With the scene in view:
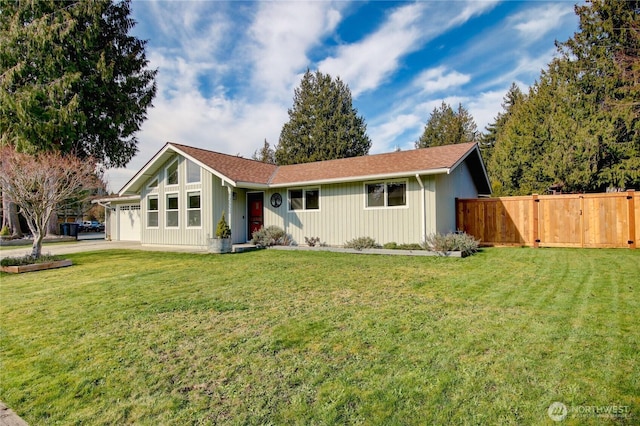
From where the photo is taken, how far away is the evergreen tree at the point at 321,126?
1221 inches

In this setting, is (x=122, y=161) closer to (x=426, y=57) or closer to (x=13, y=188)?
(x=13, y=188)

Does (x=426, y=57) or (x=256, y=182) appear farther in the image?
(x=426, y=57)

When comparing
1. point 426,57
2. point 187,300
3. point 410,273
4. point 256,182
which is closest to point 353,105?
point 426,57

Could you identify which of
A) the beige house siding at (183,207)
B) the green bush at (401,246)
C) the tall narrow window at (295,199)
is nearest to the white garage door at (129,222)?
the beige house siding at (183,207)

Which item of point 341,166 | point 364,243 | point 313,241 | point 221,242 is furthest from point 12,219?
point 364,243

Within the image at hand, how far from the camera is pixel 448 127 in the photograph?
3434cm

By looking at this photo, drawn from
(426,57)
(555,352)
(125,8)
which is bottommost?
(555,352)

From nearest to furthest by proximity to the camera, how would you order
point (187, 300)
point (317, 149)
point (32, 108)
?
1. point (187, 300)
2. point (32, 108)
3. point (317, 149)

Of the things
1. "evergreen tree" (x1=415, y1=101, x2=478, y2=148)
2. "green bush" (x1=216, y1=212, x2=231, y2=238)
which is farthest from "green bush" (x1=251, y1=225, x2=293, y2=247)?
"evergreen tree" (x1=415, y1=101, x2=478, y2=148)

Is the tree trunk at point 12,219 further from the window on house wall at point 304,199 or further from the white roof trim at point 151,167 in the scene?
the window on house wall at point 304,199

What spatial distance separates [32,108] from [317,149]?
20.8 meters

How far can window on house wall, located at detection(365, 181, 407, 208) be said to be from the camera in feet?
37.9

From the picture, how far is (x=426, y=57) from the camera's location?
1512 centimetres

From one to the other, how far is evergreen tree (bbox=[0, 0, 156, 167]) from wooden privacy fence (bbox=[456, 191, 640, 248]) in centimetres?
2220
